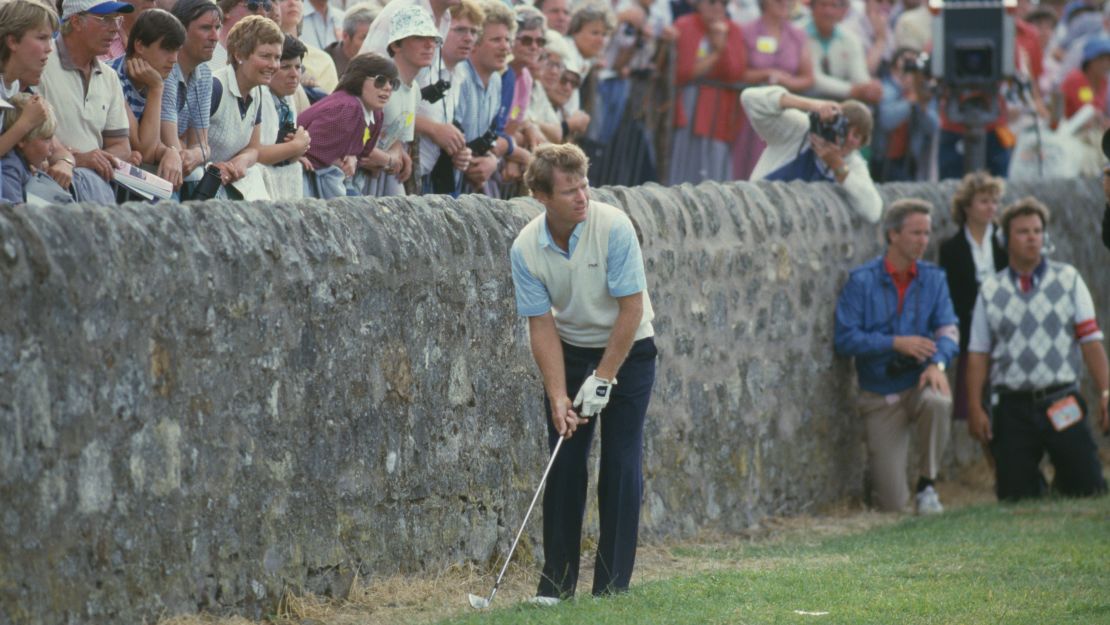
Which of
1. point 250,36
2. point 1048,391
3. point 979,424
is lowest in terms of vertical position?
point 979,424

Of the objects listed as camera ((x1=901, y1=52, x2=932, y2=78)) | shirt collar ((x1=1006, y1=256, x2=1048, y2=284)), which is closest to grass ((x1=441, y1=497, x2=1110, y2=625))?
shirt collar ((x1=1006, y1=256, x2=1048, y2=284))

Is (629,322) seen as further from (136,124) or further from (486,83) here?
(486,83)

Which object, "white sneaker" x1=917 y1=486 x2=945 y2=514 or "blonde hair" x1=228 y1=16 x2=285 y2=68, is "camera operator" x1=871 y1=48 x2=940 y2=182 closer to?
"white sneaker" x1=917 y1=486 x2=945 y2=514

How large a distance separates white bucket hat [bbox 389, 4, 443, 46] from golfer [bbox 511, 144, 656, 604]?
206 cm

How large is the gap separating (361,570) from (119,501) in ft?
4.35

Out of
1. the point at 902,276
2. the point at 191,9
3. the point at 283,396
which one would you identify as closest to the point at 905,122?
the point at 902,276

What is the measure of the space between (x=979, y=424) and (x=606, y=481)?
15.3 feet

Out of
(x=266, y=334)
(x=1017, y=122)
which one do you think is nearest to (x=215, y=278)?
(x=266, y=334)

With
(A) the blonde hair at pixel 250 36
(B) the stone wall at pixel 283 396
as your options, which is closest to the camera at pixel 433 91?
(B) the stone wall at pixel 283 396

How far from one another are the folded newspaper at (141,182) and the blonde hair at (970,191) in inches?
250

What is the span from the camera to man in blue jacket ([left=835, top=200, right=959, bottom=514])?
10523mm

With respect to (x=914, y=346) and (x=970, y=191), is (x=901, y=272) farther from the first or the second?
(x=970, y=191)

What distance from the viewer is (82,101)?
683 centimetres

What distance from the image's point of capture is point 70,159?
665 centimetres
